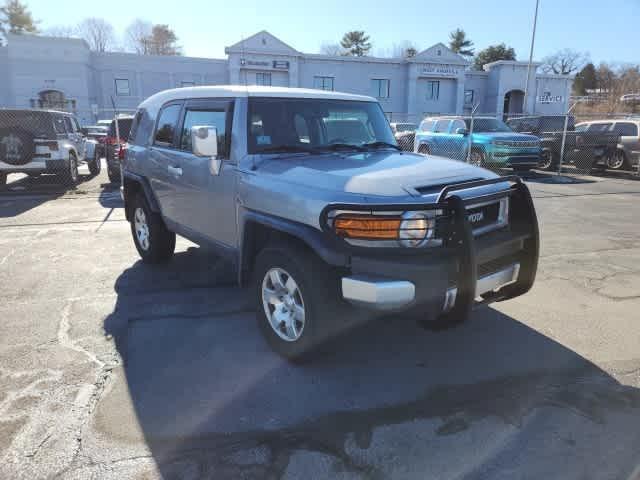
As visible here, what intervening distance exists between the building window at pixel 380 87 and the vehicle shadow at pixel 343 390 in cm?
4029

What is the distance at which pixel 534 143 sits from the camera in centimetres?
1394

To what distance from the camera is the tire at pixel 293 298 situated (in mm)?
2941

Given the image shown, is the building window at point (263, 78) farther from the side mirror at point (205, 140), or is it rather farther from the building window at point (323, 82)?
the side mirror at point (205, 140)

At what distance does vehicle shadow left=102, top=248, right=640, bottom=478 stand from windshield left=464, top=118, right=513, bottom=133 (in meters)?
11.6

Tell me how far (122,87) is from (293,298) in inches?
1620

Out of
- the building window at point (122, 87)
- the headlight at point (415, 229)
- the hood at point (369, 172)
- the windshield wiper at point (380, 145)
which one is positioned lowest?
the headlight at point (415, 229)

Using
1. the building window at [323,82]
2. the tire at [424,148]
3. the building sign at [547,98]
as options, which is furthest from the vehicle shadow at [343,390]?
the building sign at [547,98]

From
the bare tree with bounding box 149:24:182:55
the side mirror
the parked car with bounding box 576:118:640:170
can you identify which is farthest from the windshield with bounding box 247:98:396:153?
the bare tree with bounding box 149:24:182:55

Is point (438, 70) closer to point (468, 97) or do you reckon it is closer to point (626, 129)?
A: point (468, 97)

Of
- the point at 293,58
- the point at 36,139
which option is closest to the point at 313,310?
the point at 36,139

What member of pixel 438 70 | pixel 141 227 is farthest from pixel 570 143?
pixel 438 70

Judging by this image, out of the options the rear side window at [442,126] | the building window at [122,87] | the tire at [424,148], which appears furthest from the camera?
the building window at [122,87]

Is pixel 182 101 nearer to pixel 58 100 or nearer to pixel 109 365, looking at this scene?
pixel 109 365

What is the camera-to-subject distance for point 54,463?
2387 mm
